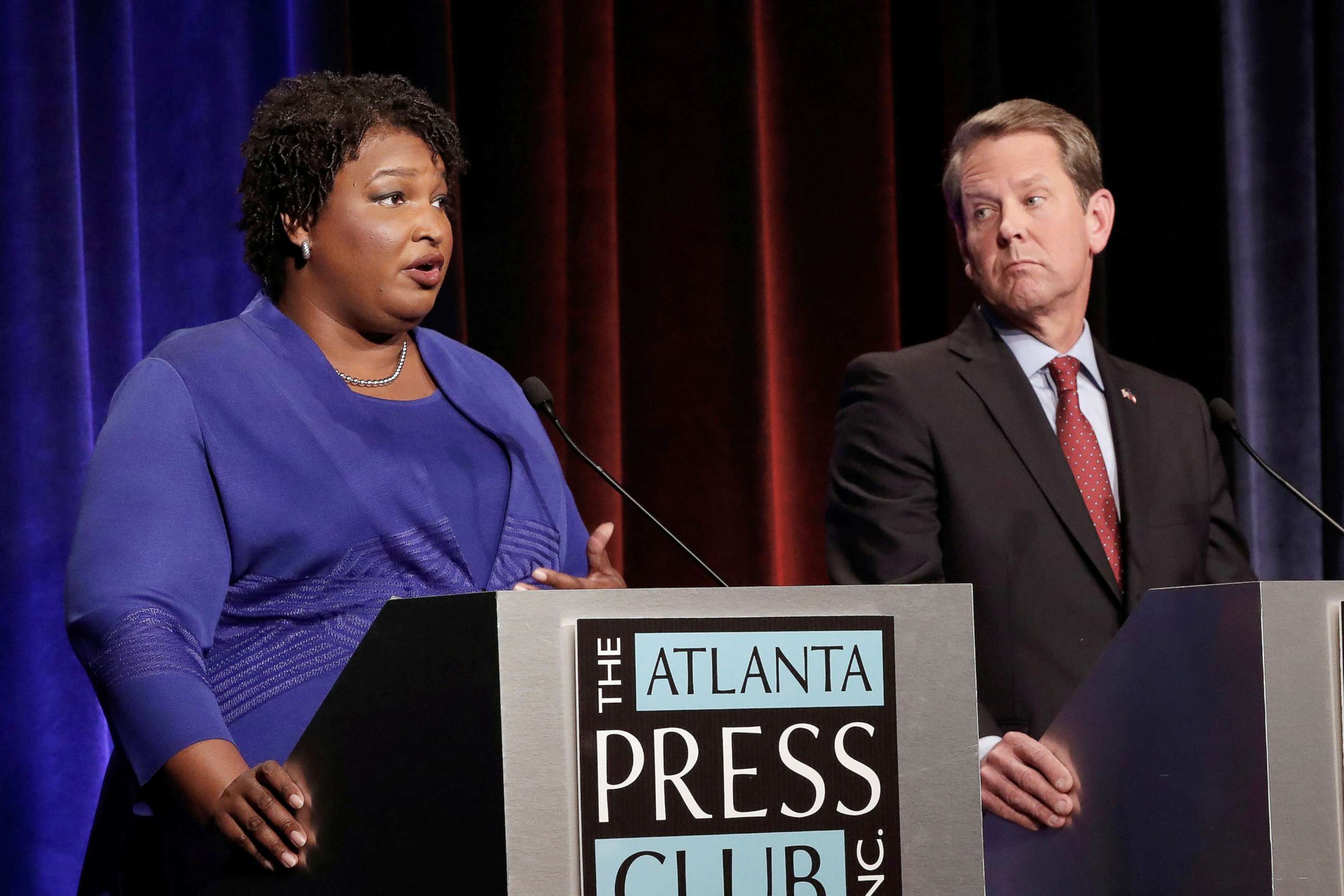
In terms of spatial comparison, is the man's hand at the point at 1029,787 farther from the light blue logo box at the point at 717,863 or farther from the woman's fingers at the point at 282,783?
the woman's fingers at the point at 282,783

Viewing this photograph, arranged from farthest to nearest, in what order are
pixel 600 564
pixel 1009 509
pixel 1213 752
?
pixel 1009 509 < pixel 600 564 < pixel 1213 752

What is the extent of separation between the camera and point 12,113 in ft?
7.53

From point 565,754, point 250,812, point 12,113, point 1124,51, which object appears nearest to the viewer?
point 565,754

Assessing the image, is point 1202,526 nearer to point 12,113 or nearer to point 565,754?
point 565,754

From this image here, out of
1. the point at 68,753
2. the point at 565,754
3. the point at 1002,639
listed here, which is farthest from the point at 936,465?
the point at 68,753

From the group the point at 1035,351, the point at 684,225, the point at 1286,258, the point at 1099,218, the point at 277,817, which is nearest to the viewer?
the point at 277,817

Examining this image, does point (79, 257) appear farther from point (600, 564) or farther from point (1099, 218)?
point (1099, 218)

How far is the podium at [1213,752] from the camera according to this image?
123 cm

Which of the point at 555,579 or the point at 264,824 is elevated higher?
the point at 555,579

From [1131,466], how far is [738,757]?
122 centimetres

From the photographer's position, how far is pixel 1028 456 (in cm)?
209

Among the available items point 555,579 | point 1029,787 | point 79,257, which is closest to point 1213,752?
point 1029,787

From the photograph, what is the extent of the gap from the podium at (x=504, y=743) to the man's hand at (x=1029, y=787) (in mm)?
274

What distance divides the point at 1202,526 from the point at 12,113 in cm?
188
